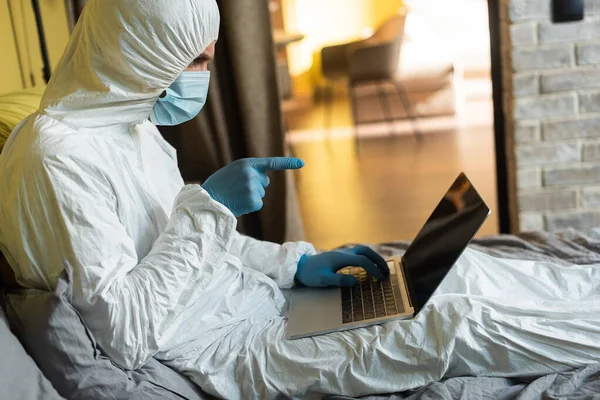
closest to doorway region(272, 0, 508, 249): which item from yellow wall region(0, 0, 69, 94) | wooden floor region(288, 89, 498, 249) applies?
wooden floor region(288, 89, 498, 249)

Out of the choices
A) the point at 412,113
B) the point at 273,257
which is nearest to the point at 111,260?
the point at 273,257

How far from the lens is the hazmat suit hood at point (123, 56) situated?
118 centimetres

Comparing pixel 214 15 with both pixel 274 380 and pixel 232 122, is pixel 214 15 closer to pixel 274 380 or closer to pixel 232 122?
pixel 274 380

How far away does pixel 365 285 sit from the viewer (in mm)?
1471

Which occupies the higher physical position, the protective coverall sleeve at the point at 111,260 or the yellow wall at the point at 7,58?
the yellow wall at the point at 7,58

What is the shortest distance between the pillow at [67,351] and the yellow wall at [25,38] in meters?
1.20

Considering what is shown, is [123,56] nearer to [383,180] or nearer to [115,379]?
[115,379]

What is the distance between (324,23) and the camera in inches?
277

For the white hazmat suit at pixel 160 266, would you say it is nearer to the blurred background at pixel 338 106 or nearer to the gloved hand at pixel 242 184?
the gloved hand at pixel 242 184

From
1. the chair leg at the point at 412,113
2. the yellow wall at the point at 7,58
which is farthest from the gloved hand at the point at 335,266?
the chair leg at the point at 412,113

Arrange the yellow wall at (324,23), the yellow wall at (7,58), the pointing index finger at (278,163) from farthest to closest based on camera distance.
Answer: the yellow wall at (324,23) → the yellow wall at (7,58) → the pointing index finger at (278,163)

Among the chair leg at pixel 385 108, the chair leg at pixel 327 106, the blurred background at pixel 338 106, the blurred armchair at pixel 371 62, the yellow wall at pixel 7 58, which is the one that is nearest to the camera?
the yellow wall at pixel 7 58

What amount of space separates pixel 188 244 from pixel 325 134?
4323 millimetres

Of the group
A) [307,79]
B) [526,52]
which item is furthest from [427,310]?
[307,79]
